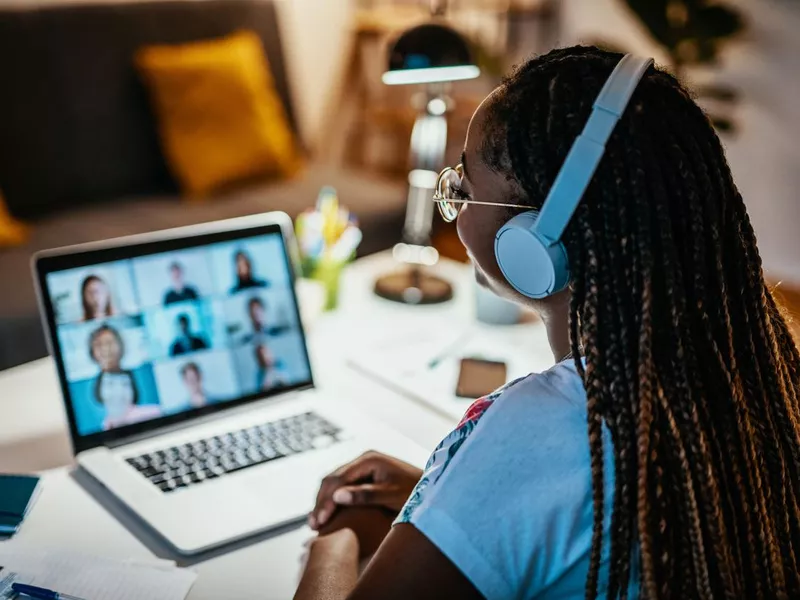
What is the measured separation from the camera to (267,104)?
299 centimetres

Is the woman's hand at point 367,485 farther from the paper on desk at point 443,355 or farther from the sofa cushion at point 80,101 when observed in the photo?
the sofa cushion at point 80,101

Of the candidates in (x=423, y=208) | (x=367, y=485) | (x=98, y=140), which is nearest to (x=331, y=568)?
(x=367, y=485)

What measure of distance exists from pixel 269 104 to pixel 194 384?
2016 millimetres

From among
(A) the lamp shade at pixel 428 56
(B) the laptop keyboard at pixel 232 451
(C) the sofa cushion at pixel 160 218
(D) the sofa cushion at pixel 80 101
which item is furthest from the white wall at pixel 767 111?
(B) the laptop keyboard at pixel 232 451

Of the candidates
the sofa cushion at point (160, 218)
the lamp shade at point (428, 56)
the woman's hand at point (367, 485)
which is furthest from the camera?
the sofa cushion at point (160, 218)

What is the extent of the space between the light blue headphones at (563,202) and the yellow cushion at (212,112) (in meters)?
2.12

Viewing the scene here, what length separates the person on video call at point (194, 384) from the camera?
1154 millimetres

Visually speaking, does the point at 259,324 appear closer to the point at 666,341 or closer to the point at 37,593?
the point at 37,593

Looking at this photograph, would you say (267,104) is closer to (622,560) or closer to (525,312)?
(525,312)

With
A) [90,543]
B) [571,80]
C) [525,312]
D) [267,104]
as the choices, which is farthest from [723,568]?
[267,104]

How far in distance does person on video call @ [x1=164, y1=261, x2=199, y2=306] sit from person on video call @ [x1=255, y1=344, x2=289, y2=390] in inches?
4.6

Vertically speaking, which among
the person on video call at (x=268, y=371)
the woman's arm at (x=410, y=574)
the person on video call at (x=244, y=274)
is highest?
the person on video call at (x=244, y=274)

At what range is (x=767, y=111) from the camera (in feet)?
10.8

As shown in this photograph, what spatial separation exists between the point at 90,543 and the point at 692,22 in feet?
9.19
